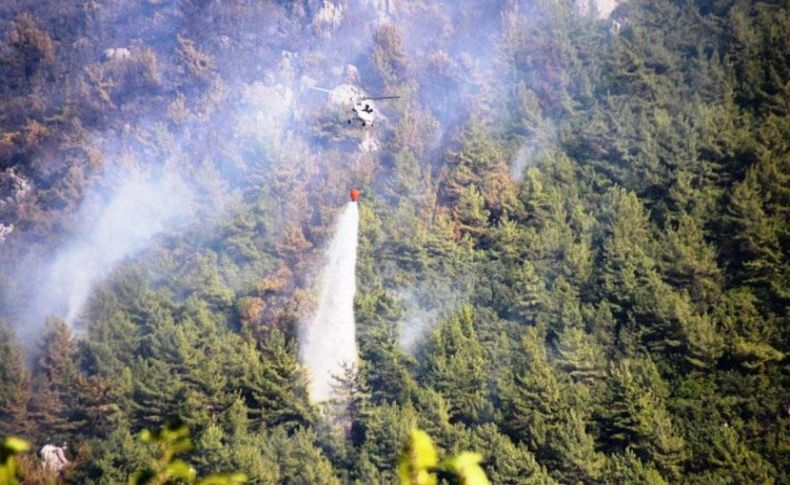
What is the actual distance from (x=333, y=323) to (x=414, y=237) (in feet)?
19.6

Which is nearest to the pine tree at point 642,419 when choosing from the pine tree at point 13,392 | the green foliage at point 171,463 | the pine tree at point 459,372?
the pine tree at point 459,372

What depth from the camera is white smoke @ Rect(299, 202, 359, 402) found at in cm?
3525

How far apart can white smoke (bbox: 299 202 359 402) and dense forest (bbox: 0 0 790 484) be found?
644mm

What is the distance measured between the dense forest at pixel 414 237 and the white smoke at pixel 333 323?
25.3 inches

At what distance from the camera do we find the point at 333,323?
35438 millimetres

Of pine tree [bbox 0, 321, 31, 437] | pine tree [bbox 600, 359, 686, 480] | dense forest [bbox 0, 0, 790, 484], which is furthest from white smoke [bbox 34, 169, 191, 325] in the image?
pine tree [bbox 600, 359, 686, 480]

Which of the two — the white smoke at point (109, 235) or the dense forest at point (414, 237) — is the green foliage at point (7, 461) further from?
the white smoke at point (109, 235)

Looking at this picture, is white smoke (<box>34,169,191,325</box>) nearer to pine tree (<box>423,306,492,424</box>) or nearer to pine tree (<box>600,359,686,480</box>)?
pine tree (<box>423,306,492,424</box>)

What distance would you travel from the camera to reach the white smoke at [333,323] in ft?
116

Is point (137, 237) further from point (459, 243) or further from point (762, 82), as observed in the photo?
point (762, 82)

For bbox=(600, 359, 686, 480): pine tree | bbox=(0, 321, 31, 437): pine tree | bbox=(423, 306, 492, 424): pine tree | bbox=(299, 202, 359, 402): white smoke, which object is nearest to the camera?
bbox=(600, 359, 686, 480): pine tree

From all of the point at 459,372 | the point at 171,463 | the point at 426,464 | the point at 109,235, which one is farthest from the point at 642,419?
the point at 109,235

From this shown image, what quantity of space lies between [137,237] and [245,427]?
20.1m

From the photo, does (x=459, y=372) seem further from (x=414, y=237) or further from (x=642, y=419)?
(x=414, y=237)
